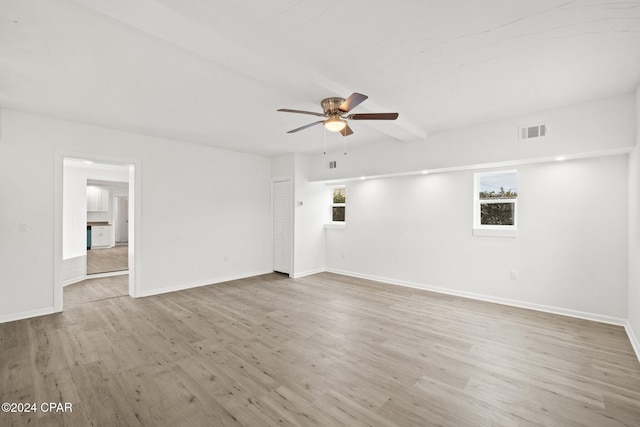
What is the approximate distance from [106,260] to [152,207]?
450 cm

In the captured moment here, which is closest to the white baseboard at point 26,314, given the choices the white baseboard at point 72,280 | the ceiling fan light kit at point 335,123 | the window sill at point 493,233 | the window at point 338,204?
the white baseboard at point 72,280

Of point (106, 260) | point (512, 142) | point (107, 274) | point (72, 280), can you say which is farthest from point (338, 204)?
point (106, 260)

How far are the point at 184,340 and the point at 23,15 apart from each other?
3.13 metres

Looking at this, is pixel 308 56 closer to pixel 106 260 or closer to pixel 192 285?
pixel 192 285

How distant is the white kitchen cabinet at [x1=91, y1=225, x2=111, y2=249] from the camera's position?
33.3 ft

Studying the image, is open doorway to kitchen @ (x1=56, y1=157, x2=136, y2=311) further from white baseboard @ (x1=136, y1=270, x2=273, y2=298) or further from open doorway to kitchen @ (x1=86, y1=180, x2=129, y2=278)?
white baseboard @ (x1=136, y1=270, x2=273, y2=298)

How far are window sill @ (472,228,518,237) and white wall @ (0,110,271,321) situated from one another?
4444 mm

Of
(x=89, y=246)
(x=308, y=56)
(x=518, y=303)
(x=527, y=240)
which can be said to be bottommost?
(x=518, y=303)

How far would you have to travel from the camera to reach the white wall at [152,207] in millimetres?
3785

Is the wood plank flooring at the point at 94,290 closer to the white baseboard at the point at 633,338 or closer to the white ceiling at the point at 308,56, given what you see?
the white ceiling at the point at 308,56

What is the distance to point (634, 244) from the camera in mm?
3188

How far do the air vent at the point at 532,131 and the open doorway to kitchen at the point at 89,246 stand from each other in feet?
20.0

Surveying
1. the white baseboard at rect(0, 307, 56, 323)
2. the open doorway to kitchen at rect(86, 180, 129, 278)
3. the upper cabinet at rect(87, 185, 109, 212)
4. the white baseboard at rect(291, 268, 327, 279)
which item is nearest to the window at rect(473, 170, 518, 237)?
the white baseboard at rect(291, 268, 327, 279)

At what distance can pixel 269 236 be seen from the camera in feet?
22.6
